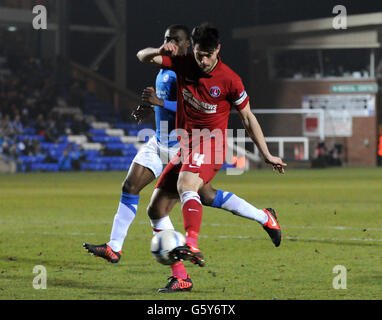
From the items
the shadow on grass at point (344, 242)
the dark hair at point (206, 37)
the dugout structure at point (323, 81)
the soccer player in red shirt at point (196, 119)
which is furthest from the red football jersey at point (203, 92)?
the dugout structure at point (323, 81)

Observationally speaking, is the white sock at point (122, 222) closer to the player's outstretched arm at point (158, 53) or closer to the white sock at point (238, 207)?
the white sock at point (238, 207)

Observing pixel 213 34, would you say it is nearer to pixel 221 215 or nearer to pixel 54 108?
pixel 221 215

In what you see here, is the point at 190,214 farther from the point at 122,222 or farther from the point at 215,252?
the point at 215,252

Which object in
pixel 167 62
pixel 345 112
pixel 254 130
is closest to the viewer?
pixel 167 62

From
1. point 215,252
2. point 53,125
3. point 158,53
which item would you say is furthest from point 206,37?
point 53,125

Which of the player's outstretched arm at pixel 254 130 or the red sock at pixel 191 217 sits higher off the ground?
the player's outstretched arm at pixel 254 130

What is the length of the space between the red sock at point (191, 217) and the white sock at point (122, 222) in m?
1.22

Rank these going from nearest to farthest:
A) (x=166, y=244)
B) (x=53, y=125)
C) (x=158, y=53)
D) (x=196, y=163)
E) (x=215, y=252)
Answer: (x=166, y=244), (x=158, y=53), (x=196, y=163), (x=215, y=252), (x=53, y=125)

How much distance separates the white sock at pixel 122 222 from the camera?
26.8ft

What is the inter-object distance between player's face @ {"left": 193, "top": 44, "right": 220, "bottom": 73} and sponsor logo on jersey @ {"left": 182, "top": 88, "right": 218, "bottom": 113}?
0.89 feet

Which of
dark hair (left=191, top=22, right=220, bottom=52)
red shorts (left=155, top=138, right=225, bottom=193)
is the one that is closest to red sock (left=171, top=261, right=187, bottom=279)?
red shorts (left=155, top=138, right=225, bottom=193)

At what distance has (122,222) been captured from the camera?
8.29 metres

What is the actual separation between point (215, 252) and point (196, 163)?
3304 millimetres
